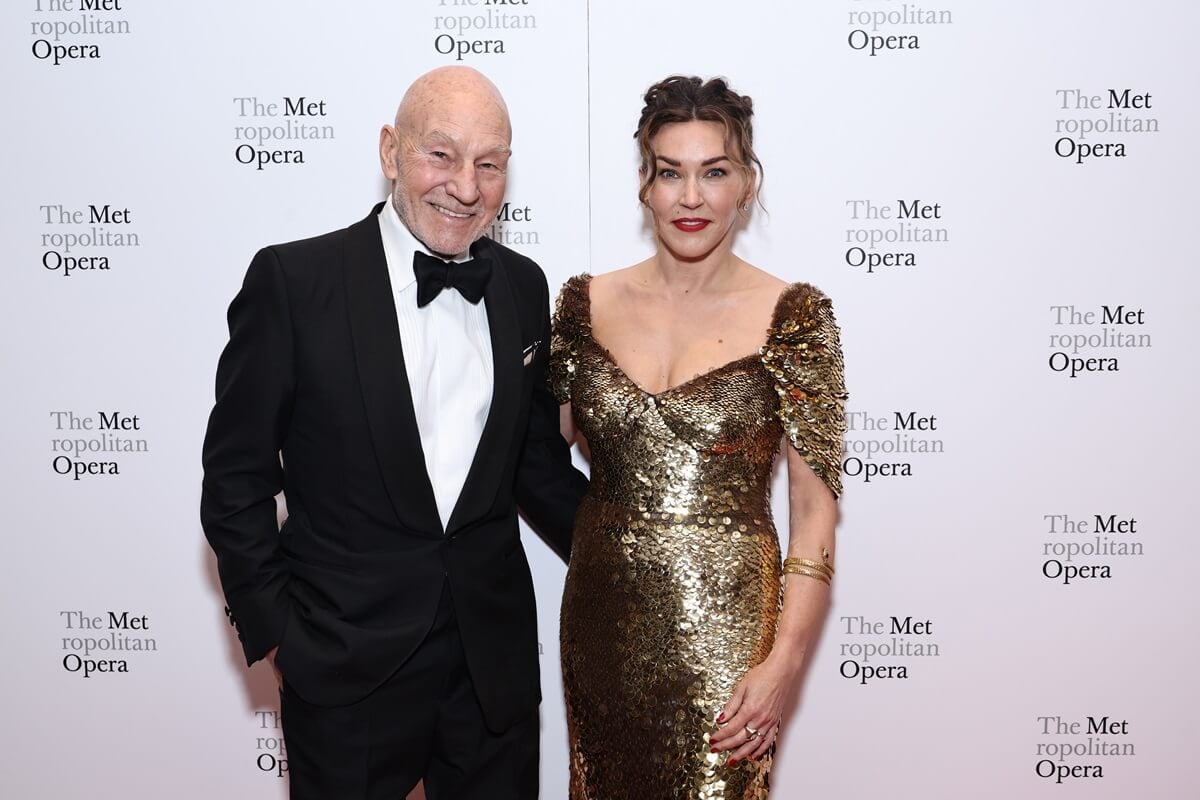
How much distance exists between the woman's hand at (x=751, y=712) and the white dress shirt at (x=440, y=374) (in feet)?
2.15

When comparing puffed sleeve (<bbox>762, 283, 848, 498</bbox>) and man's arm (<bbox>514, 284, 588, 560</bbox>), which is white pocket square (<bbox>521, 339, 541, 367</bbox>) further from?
→ puffed sleeve (<bbox>762, 283, 848, 498</bbox>)

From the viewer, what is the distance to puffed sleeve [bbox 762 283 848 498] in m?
2.09

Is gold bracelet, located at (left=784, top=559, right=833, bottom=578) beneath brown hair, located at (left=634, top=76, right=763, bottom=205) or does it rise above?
beneath

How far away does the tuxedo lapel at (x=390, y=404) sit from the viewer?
1.93m

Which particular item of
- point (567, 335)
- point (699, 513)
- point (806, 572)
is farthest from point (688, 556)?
point (567, 335)

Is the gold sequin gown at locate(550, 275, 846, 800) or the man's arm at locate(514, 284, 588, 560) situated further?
the man's arm at locate(514, 284, 588, 560)

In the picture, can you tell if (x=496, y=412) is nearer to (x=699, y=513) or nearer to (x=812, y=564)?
(x=699, y=513)

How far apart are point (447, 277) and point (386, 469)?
0.39 m

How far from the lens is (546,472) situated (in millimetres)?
2389

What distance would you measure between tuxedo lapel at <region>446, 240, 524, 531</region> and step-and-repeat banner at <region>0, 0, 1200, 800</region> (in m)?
0.73

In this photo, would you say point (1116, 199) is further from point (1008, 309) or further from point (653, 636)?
point (653, 636)

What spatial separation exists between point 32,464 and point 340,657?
1.52 meters

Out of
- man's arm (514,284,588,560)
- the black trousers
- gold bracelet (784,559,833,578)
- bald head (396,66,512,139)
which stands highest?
bald head (396,66,512,139)

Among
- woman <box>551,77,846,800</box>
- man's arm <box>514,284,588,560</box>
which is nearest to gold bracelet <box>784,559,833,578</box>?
woman <box>551,77,846,800</box>
